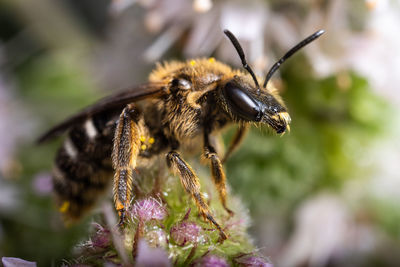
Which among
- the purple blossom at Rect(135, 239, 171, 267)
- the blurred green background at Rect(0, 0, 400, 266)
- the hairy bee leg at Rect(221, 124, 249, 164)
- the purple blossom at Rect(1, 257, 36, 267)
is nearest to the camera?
the purple blossom at Rect(135, 239, 171, 267)

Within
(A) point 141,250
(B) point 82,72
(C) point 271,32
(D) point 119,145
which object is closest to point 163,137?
(D) point 119,145

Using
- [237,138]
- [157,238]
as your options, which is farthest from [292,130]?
[157,238]

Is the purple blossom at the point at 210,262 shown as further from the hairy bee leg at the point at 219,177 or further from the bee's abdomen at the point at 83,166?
the bee's abdomen at the point at 83,166

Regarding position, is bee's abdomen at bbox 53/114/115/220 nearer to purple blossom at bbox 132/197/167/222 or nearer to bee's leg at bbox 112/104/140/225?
bee's leg at bbox 112/104/140/225

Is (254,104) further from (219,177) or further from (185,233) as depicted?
(185,233)

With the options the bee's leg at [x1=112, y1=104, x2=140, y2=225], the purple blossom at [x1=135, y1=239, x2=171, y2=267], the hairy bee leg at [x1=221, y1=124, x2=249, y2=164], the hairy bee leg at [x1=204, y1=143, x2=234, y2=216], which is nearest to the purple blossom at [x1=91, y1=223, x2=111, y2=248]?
the bee's leg at [x1=112, y1=104, x2=140, y2=225]

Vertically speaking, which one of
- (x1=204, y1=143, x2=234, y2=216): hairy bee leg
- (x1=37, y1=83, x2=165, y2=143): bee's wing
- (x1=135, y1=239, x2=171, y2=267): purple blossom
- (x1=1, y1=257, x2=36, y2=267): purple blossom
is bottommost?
(x1=135, y1=239, x2=171, y2=267): purple blossom

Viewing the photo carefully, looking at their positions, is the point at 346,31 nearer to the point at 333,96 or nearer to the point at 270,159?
the point at 333,96
